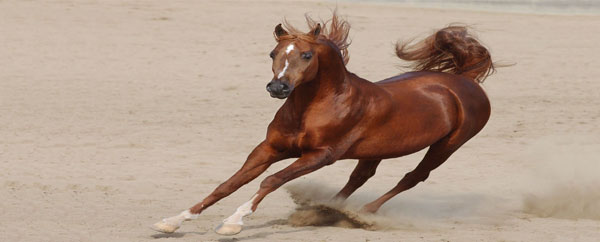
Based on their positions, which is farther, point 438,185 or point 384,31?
point 384,31

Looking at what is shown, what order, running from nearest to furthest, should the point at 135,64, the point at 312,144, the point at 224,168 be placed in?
the point at 312,144 → the point at 224,168 → the point at 135,64

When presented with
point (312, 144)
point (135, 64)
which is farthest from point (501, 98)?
point (312, 144)

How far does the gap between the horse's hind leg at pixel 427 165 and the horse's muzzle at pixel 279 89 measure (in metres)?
1.57

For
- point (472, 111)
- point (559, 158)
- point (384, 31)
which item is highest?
point (472, 111)

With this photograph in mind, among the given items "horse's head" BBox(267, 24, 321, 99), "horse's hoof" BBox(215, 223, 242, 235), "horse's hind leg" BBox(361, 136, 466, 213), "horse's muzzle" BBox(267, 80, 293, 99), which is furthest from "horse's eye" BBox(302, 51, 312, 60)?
"horse's hind leg" BBox(361, 136, 466, 213)

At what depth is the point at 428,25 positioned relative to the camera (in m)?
16.5

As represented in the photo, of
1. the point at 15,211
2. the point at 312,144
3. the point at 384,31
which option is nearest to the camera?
the point at 312,144

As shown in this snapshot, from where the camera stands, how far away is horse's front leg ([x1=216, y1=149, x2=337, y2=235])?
650 centimetres

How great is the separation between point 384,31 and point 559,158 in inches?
278

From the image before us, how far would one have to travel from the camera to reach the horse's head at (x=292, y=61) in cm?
626

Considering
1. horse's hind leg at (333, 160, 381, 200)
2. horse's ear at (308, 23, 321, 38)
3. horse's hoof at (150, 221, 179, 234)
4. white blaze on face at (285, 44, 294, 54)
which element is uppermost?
horse's ear at (308, 23, 321, 38)

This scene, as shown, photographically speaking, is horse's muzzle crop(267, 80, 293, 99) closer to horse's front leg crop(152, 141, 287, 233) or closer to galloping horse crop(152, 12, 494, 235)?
galloping horse crop(152, 12, 494, 235)

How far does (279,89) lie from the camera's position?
6.21 m

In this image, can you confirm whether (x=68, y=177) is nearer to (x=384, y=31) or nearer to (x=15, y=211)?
(x=15, y=211)
